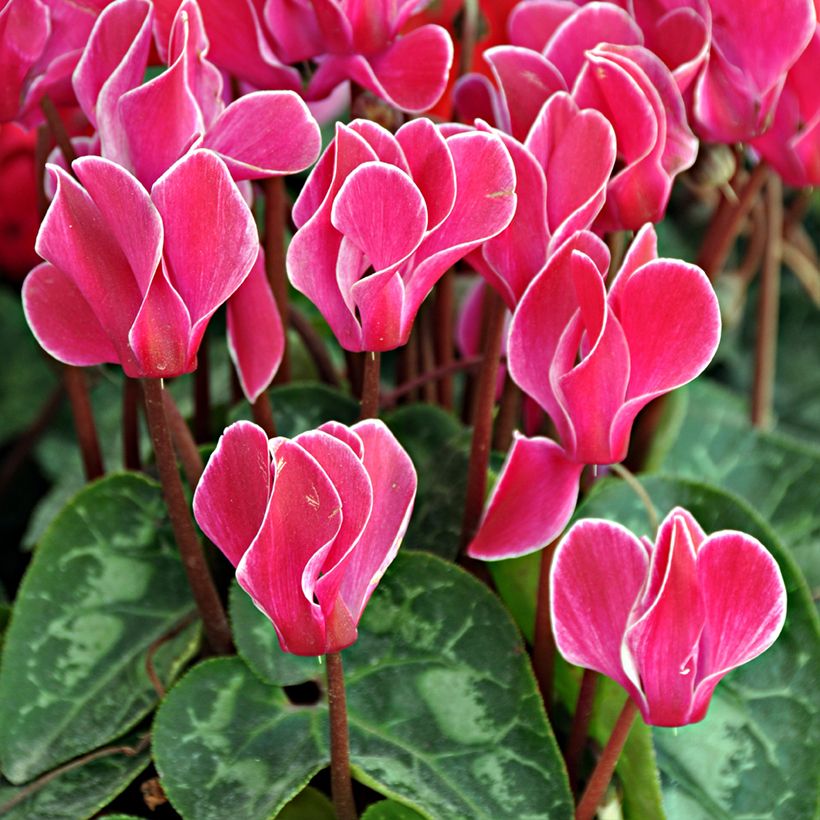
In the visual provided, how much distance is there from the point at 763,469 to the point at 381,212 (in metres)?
0.44

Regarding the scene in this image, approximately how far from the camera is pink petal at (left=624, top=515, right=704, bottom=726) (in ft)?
1.31

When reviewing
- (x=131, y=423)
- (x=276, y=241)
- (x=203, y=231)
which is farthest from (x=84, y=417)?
(x=203, y=231)

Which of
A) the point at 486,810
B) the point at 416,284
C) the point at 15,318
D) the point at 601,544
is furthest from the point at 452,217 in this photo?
the point at 15,318

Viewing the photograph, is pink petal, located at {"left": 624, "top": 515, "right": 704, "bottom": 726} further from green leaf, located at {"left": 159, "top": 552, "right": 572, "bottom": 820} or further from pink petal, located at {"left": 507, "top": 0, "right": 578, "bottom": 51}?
pink petal, located at {"left": 507, "top": 0, "right": 578, "bottom": 51}

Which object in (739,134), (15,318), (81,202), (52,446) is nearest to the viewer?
(81,202)

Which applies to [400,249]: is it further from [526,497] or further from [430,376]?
[430,376]

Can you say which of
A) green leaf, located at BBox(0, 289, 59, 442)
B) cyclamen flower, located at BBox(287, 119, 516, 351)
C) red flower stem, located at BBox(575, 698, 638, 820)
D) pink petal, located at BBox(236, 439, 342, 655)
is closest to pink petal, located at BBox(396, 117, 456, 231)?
cyclamen flower, located at BBox(287, 119, 516, 351)

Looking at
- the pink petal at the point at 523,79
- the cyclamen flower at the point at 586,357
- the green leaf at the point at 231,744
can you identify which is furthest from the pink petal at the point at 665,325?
the green leaf at the point at 231,744

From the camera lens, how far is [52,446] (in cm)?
97

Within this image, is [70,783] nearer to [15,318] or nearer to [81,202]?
[81,202]

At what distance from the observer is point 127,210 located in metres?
0.41

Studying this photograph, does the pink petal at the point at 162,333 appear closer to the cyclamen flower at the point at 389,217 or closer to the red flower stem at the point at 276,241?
the cyclamen flower at the point at 389,217

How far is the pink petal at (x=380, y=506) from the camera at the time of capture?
1.38ft

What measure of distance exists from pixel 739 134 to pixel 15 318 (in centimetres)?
79
